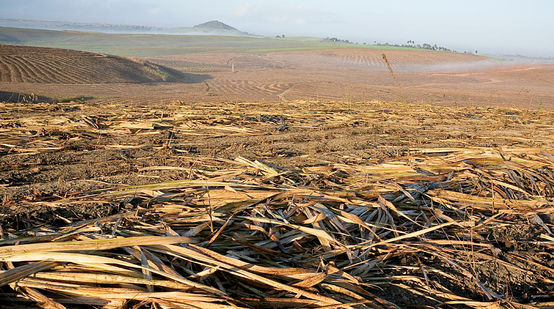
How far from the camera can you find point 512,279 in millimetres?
1563

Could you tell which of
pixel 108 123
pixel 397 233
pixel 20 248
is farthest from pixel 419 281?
pixel 108 123

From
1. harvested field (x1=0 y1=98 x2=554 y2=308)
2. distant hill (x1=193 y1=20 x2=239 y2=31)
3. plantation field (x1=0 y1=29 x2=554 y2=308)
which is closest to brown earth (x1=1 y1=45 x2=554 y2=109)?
plantation field (x1=0 y1=29 x2=554 y2=308)

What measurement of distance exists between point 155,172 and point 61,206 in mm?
783

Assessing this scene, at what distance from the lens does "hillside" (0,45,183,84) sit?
618 inches

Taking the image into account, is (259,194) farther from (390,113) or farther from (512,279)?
(390,113)

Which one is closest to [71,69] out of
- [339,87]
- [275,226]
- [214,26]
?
[339,87]

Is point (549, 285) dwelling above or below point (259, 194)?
below

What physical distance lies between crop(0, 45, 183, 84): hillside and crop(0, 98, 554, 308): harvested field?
14.7m

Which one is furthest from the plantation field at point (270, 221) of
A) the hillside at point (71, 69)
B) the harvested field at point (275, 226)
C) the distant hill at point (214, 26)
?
the distant hill at point (214, 26)

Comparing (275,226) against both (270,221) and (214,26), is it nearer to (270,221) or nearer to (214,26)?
(270,221)

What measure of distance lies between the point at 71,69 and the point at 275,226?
1950 cm

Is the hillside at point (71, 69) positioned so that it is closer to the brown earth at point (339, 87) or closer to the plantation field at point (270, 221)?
the brown earth at point (339, 87)

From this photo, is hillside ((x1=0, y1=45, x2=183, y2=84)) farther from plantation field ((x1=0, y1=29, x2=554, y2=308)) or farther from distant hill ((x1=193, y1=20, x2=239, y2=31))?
distant hill ((x1=193, y1=20, x2=239, y2=31))

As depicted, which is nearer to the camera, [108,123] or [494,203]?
[494,203]
